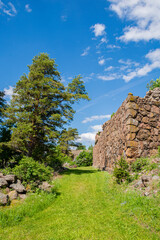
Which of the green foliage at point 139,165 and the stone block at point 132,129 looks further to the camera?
the stone block at point 132,129

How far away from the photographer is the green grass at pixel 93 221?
11.4ft

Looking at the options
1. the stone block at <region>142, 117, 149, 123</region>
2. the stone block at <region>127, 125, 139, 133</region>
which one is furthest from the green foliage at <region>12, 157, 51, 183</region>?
the stone block at <region>142, 117, 149, 123</region>

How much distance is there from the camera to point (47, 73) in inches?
546

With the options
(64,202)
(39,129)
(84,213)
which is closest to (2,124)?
(39,129)

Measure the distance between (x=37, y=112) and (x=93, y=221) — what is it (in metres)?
9.35

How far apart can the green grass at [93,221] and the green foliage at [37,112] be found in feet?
20.1

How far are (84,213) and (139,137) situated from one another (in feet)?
17.9

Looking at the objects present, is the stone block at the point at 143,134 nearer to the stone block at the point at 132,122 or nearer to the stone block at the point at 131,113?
the stone block at the point at 132,122

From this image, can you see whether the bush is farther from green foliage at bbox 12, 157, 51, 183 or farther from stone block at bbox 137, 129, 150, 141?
Answer: green foliage at bbox 12, 157, 51, 183

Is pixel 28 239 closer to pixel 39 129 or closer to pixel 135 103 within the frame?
pixel 135 103

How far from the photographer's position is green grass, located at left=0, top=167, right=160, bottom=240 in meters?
3.47

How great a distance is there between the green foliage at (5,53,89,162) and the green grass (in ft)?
20.1

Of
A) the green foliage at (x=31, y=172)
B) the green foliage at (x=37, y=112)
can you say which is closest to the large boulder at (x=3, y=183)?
the green foliage at (x=31, y=172)

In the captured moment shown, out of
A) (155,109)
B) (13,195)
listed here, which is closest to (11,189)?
(13,195)
